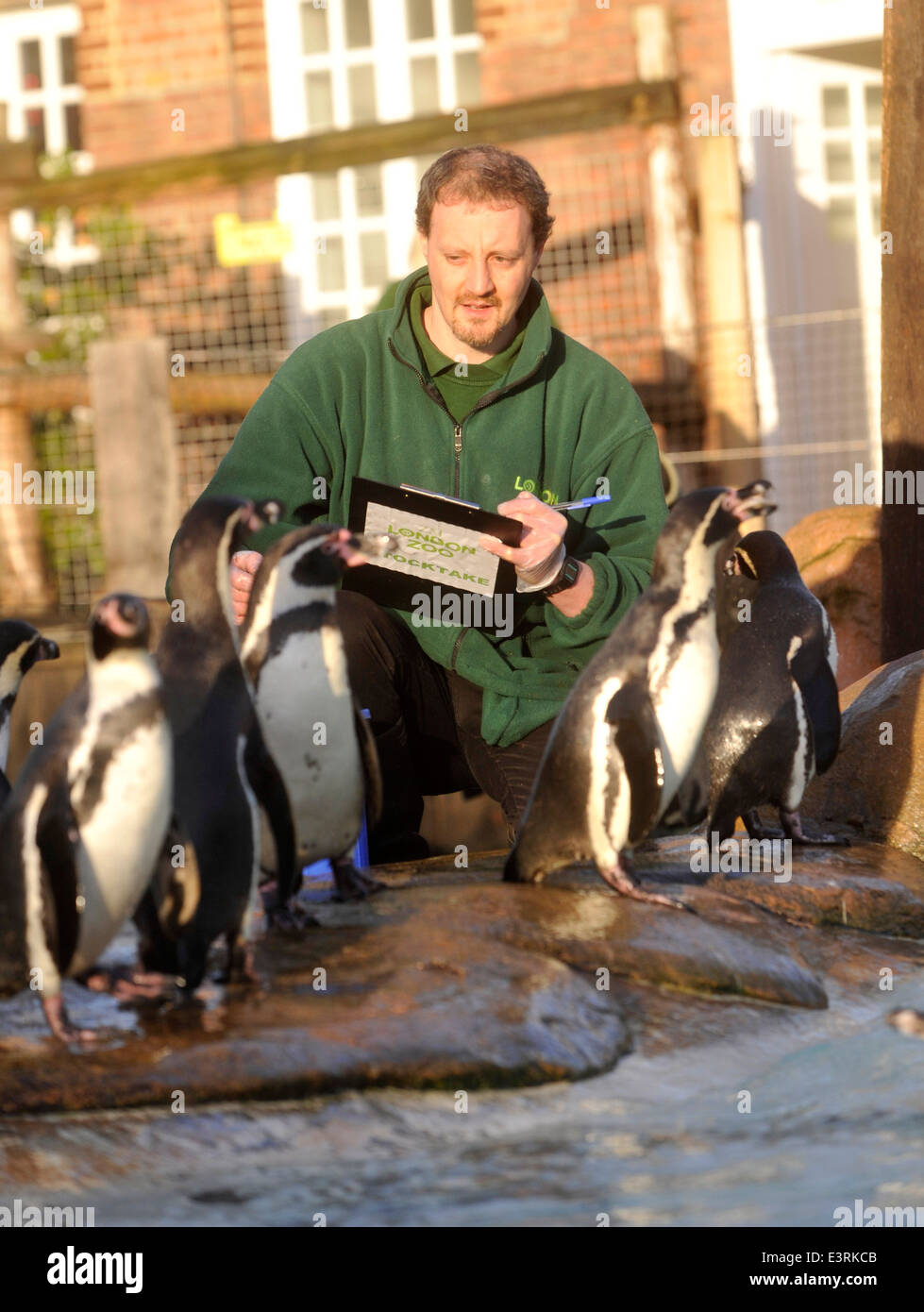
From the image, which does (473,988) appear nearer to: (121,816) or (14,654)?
(121,816)

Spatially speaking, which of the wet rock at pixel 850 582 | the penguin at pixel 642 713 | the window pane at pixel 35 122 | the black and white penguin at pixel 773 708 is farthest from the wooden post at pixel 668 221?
the penguin at pixel 642 713

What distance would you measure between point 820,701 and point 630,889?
876 mm

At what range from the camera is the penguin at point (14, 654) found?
3904 mm

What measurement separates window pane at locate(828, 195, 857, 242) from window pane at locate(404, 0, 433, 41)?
2698 mm

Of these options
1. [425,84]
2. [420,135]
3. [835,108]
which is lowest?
[420,135]

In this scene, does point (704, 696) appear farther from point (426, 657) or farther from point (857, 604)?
point (857, 604)

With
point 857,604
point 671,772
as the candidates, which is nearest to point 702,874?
point 671,772

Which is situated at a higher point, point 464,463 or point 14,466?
point 14,466

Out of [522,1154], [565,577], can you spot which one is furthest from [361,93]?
[522,1154]

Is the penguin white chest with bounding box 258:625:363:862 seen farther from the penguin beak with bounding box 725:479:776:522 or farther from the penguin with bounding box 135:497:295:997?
the penguin beak with bounding box 725:479:776:522

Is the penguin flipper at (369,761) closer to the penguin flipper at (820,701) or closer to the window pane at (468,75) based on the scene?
the penguin flipper at (820,701)

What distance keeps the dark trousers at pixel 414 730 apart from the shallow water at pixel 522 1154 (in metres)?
1.45

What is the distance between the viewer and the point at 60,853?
252 cm
